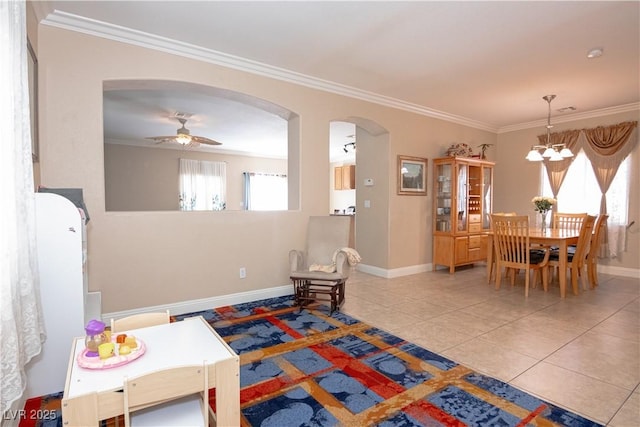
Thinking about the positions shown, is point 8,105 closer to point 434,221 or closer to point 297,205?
point 297,205

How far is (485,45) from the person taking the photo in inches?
129

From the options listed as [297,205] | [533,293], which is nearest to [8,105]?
[297,205]

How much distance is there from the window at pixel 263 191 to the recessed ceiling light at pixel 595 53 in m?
6.84

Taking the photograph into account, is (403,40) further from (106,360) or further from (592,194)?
(592,194)

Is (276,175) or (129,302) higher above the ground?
(276,175)

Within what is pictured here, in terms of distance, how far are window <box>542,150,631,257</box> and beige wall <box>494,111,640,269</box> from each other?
0.09 m

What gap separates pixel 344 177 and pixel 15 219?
26.2 feet

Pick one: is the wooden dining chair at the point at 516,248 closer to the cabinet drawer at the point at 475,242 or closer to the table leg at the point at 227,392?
the cabinet drawer at the point at 475,242

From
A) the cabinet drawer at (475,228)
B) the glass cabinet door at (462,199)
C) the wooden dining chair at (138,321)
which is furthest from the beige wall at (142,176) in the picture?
the wooden dining chair at (138,321)

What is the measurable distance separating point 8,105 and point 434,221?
17.9 feet

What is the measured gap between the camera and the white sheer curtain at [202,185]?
320 inches

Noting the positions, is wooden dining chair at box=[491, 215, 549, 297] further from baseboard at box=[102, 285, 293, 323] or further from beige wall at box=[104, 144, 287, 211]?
beige wall at box=[104, 144, 287, 211]

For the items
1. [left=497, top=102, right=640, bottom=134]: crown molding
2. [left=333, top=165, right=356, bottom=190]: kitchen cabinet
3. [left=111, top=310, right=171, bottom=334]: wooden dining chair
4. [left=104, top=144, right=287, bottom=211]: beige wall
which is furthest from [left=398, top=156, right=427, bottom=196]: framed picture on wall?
[left=104, top=144, right=287, bottom=211]: beige wall

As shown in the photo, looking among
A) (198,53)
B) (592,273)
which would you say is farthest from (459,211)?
(198,53)
